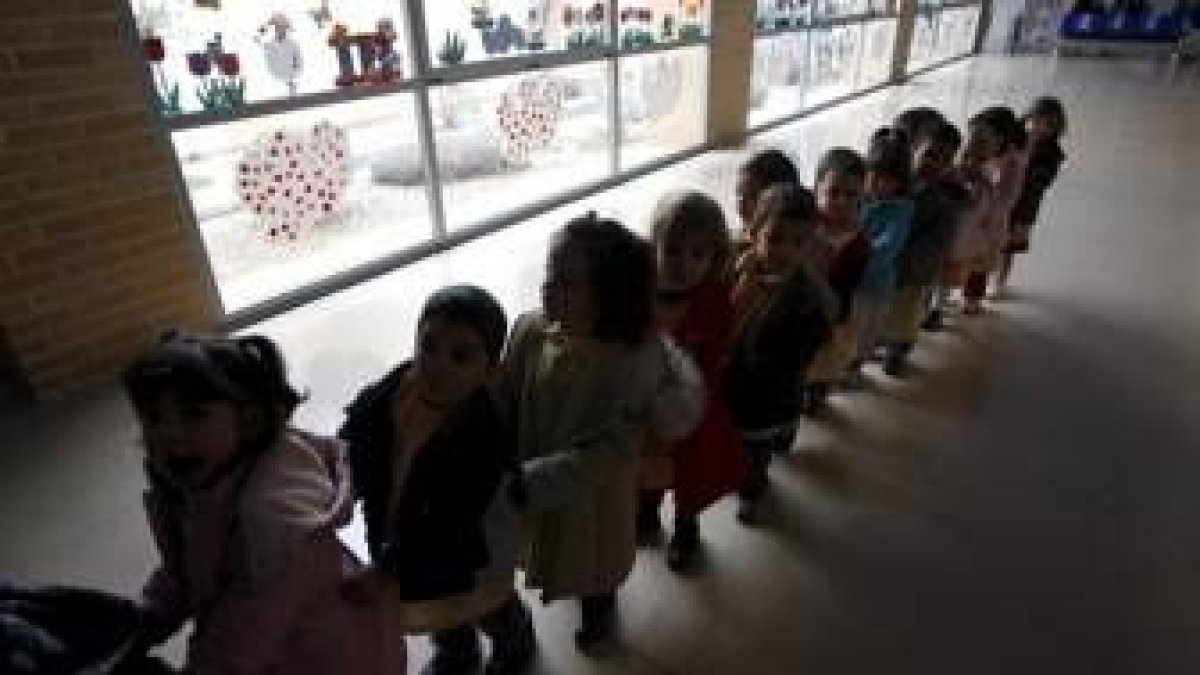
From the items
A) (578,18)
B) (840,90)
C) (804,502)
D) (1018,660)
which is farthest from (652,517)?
(840,90)

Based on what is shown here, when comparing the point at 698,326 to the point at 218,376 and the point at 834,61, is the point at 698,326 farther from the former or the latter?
the point at 834,61

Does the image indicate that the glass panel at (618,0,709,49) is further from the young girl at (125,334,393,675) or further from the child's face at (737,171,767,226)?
the young girl at (125,334,393,675)

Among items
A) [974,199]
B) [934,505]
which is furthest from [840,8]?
[934,505]

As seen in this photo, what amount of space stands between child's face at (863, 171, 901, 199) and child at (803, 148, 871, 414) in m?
0.09

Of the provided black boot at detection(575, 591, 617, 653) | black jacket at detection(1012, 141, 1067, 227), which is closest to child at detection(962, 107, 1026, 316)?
black jacket at detection(1012, 141, 1067, 227)

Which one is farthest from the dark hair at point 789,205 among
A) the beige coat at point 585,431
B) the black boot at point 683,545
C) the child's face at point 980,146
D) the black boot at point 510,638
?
the child's face at point 980,146

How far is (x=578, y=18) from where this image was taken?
4.51m

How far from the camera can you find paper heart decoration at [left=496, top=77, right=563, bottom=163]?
4.16m

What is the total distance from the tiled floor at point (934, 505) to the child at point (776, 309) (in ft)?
1.29

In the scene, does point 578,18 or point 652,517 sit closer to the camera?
point 652,517

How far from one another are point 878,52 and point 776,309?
8219 millimetres

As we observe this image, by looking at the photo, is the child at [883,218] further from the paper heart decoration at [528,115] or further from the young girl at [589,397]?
the paper heart decoration at [528,115]

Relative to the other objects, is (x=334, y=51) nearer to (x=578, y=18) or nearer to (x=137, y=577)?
(x=578, y=18)

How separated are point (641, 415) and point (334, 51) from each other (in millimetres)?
2706
